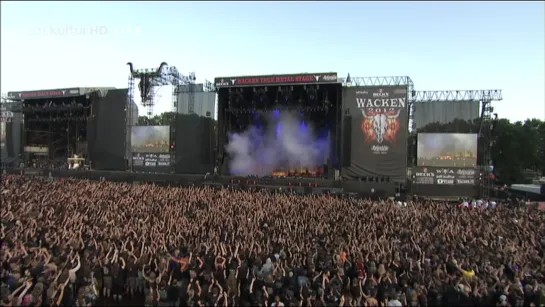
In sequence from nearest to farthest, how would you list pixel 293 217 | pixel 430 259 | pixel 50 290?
pixel 50 290 < pixel 430 259 < pixel 293 217

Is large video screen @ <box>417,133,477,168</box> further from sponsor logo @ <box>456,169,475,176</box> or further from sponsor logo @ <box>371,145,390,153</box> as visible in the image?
sponsor logo @ <box>371,145,390,153</box>

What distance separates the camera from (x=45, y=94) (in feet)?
104

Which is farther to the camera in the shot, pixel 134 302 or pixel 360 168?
pixel 360 168

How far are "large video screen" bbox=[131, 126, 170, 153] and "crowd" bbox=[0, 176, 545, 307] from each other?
55.0ft

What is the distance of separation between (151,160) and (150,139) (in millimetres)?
1566

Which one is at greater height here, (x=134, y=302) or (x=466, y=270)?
(x=466, y=270)

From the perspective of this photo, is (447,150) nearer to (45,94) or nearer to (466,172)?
(466,172)

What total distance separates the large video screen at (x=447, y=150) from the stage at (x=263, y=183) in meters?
3.47

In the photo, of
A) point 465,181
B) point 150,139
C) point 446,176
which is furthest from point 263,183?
point 465,181

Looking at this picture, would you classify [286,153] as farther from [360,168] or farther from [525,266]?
[525,266]

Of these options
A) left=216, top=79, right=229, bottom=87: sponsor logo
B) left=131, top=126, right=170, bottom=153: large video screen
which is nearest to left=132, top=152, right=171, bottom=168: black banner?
left=131, top=126, right=170, bottom=153: large video screen

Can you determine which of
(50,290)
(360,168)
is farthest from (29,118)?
(50,290)

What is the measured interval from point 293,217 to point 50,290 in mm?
6853

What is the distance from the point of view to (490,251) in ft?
26.5
